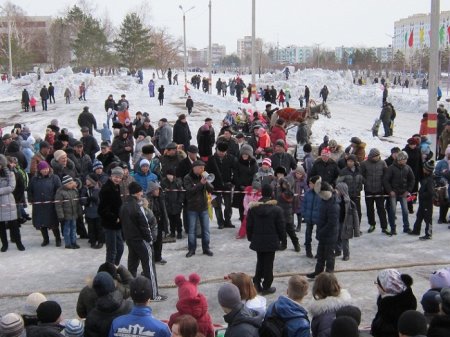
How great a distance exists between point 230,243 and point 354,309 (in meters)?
6.25

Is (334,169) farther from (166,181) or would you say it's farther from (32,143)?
(32,143)

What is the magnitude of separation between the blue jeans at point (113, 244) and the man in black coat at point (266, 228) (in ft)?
7.37

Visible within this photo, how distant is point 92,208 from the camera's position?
11.2 m

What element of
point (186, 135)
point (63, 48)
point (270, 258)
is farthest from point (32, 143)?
point (63, 48)

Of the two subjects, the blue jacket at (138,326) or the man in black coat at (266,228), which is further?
the man in black coat at (266,228)

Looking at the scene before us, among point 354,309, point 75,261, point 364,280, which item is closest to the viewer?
point 354,309

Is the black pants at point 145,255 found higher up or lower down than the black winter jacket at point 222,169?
lower down

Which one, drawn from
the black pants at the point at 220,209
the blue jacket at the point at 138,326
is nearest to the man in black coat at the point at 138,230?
the blue jacket at the point at 138,326

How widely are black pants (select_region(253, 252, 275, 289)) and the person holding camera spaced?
2038 millimetres

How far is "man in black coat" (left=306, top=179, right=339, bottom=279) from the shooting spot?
905cm

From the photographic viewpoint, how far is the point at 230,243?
11.5 metres

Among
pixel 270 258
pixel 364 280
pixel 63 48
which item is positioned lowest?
pixel 364 280

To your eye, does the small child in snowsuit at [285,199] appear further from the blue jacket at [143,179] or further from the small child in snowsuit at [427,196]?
the small child in snowsuit at [427,196]

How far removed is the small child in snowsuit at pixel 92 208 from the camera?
36.5 feet
